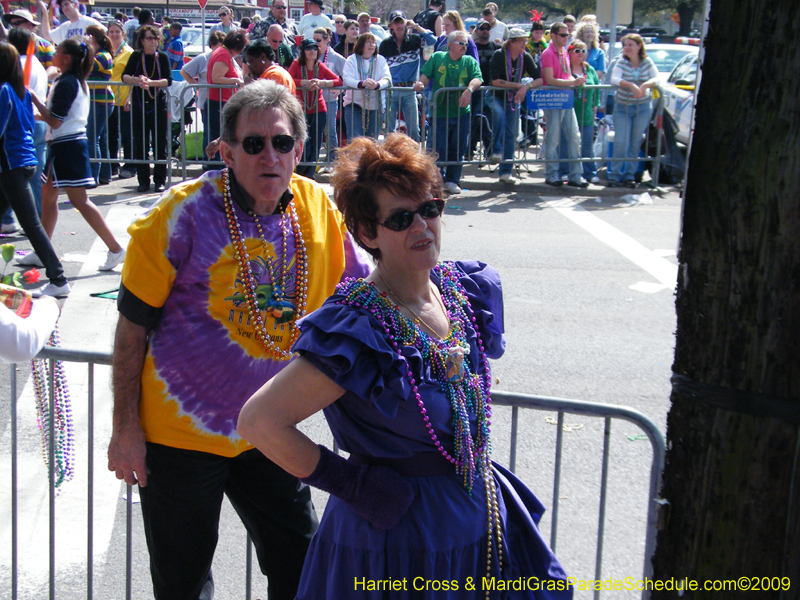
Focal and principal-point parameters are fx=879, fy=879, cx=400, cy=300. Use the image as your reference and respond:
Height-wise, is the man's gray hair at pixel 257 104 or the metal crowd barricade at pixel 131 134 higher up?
the man's gray hair at pixel 257 104

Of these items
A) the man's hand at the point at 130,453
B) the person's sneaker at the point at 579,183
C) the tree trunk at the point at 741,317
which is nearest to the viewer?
the tree trunk at the point at 741,317

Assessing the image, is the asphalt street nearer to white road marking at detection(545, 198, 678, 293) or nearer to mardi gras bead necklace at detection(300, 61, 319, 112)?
white road marking at detection(545, 198, 678, 293)

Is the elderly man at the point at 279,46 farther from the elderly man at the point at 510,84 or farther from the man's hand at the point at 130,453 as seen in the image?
the man's hand at the point at 130,453

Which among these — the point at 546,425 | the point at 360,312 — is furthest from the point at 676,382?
the point at 546,425

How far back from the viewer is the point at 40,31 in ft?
53.6

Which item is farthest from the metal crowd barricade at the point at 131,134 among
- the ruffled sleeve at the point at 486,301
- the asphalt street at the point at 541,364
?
the ruffled sleeve at the point at 486,301

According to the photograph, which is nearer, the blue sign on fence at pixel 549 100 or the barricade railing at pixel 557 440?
the barricade railing at pixel 557 440

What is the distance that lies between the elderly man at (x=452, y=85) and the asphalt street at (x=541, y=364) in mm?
684

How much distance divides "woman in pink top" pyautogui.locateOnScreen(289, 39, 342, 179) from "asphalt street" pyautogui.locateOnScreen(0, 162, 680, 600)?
209cm

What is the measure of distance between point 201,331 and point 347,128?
954cm

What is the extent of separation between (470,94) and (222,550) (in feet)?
27.7

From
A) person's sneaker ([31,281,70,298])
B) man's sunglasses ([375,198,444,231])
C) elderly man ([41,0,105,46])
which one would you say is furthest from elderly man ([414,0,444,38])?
man's sunglasses ([375,198,444,231])

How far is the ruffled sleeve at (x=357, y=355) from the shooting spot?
1995 millimetres

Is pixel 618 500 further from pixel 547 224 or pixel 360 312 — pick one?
pixel 547 224
